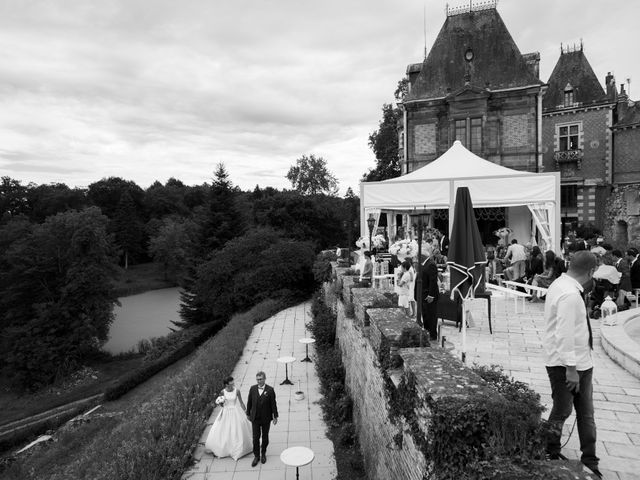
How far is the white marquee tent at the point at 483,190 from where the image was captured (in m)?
12.6

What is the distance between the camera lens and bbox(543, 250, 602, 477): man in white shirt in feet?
12.0

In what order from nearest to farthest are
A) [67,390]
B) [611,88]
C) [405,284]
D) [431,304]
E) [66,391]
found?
1. [431,304]
2. [405,284]
3. [66,391]
4. [67,390]
5. [611,88]

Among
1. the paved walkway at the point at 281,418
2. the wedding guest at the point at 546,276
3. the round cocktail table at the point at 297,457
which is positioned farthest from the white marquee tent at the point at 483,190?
the round cocktail table at the point at 297,457

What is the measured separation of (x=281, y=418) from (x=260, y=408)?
250 centimetres

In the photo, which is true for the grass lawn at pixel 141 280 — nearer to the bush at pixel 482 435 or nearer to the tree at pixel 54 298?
the tree at pixel 54 298

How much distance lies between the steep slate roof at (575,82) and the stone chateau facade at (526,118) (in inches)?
2.3

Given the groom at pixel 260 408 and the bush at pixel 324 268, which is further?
the bush at pixel 324 268

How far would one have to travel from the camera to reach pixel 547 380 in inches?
240

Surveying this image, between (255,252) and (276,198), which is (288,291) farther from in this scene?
(276,198)

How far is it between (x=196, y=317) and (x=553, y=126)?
2568 centimetres

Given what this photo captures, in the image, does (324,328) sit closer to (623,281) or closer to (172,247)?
(623,281)

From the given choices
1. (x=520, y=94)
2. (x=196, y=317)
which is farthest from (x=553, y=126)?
(x=196, y=317)

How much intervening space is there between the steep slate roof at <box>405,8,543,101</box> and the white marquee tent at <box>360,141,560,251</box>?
37.8ft

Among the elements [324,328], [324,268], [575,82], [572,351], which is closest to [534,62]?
[575,82]
